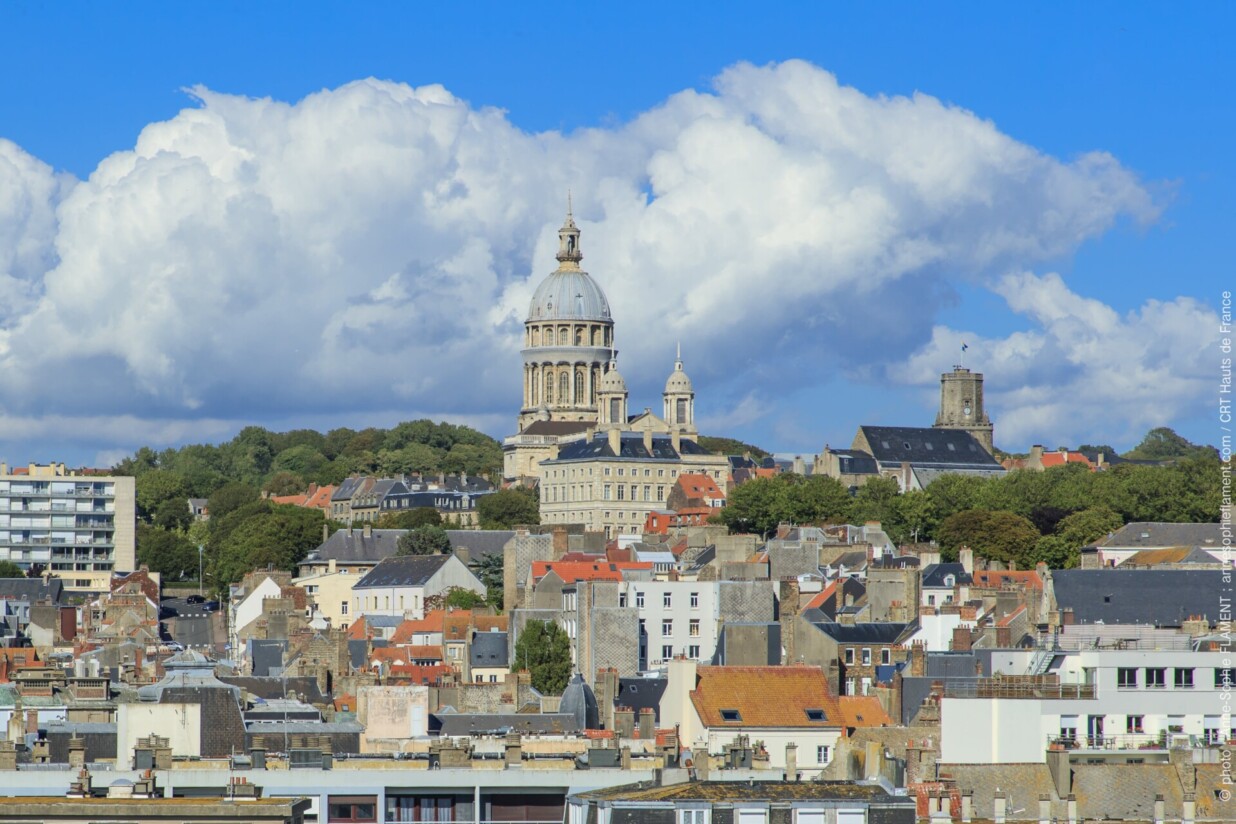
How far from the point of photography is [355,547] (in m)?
151

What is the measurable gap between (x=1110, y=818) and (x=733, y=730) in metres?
25.9

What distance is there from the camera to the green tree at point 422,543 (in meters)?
148

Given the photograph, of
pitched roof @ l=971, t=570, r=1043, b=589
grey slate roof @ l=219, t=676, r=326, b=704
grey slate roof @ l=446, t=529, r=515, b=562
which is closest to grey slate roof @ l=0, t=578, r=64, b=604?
grey slate roof @ l=446, t=529, r=515, b=562

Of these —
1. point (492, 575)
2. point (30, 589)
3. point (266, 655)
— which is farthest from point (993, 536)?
point (266, 655)

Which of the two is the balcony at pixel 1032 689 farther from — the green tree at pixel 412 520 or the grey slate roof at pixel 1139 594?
the green tree at pixel 412 520

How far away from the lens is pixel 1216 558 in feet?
377

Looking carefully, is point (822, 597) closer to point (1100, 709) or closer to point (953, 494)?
point (1100, 709)

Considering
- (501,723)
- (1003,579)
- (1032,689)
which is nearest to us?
(1032,689)

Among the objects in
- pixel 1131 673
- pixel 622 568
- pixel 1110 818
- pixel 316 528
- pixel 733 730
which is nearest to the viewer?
pixel 1110 818

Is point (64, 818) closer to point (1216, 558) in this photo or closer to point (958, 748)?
point (958, 748)

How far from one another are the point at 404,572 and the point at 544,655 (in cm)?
4435

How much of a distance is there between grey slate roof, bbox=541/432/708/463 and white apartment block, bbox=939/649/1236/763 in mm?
140032

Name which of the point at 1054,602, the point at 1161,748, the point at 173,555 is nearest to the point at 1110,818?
the point at 1161,748

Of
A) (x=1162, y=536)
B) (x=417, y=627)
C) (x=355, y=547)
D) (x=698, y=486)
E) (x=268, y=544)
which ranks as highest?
(x=698, y=486)
